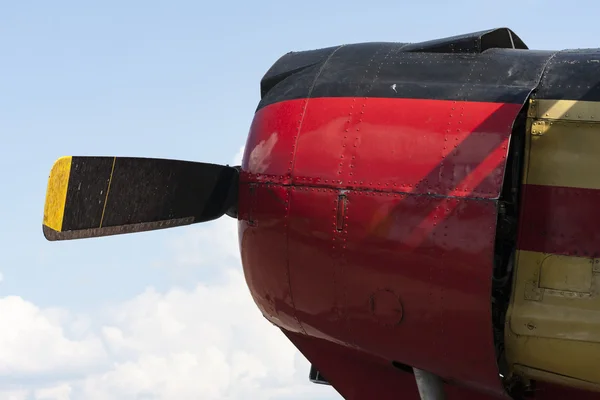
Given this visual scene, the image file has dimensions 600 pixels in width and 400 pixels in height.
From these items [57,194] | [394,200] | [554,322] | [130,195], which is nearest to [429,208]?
[394,200]

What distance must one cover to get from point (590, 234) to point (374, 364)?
114 inches

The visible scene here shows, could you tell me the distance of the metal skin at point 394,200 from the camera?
7684 millimetres

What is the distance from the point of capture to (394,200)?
7.88 metres

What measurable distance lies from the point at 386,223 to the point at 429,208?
42 cm

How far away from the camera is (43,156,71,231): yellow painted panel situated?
7836mm

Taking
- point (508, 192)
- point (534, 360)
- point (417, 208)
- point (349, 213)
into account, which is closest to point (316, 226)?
point (349, 213)

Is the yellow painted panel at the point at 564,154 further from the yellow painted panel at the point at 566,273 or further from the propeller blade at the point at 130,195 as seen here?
the propeller blade at the point at 130,195

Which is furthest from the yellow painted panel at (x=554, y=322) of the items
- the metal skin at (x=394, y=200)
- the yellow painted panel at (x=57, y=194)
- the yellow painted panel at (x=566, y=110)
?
the yellow painted panel at (x=57, y=194)

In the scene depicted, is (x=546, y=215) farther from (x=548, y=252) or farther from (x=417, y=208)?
(x=417, y=208)

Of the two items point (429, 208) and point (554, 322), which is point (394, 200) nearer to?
point (429, 208)

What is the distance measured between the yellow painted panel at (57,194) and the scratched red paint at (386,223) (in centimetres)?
183

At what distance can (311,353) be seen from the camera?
9.76 m

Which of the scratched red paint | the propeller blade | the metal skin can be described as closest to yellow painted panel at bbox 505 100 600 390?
the metal skin

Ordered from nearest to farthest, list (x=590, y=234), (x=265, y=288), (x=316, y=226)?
(x=590, y=234) → (x=316, y=226) → (x=265, y=288)
